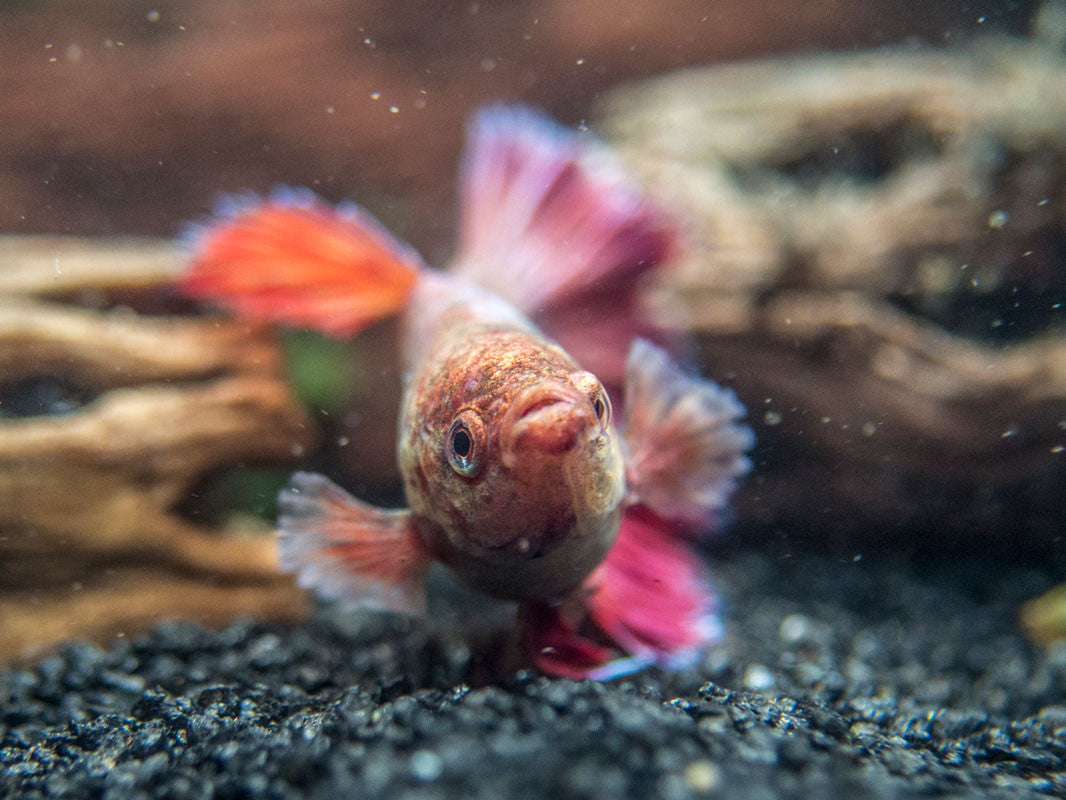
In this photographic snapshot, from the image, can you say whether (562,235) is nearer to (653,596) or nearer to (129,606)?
(653,596)

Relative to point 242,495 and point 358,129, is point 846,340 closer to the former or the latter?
point 242,495

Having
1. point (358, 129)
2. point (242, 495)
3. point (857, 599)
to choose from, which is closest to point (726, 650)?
point (857, 599)

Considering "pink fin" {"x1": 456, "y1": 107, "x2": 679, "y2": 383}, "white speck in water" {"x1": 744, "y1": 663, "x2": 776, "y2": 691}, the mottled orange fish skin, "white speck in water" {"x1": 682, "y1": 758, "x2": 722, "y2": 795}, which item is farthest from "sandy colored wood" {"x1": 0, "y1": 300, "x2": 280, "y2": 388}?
"white speck in water" {"x1": 682, "y1": 758, "x2": 722, "y2": 795}

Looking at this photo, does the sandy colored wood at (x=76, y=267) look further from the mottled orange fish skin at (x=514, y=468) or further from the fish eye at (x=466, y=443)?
the fish eye at (x=466, y=443)

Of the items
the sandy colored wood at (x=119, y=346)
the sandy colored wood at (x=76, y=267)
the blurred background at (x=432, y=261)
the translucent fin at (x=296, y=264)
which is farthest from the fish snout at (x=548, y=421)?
the sandy colored wood at (x=76, y=267)

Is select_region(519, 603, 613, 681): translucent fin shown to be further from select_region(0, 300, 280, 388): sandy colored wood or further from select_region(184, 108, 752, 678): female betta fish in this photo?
select_region(0, 300, 280, 388): sandy colored wood

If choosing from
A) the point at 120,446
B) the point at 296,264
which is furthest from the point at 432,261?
the point at 120,446

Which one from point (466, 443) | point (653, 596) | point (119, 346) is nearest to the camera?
point (466, 443)
